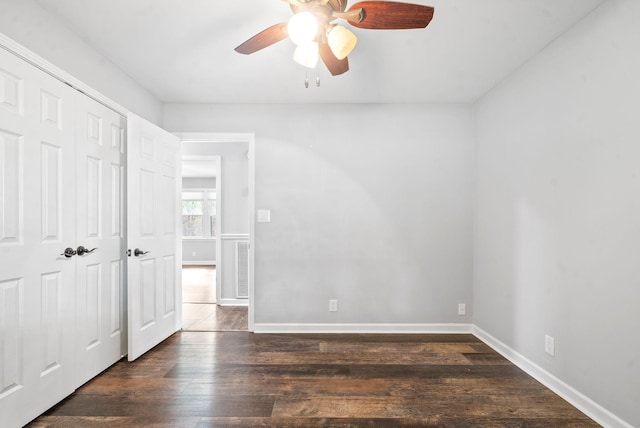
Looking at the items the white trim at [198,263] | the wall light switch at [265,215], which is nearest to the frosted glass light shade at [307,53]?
the wall light switch at [265,215]

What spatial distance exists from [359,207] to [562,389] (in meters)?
2.14

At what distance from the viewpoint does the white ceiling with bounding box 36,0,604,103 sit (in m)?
1.88

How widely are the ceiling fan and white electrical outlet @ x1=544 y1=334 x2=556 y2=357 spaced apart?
7.41ft

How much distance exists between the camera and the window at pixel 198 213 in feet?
28.7

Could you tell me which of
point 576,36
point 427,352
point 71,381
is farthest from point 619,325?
point 71,381

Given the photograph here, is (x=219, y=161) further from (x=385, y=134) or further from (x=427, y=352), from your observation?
(x=427, y=352)

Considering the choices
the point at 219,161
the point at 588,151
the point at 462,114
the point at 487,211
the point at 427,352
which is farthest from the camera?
the point at 219,161

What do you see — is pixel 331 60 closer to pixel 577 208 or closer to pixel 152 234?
pixel 577 208

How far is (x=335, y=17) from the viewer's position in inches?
62.2

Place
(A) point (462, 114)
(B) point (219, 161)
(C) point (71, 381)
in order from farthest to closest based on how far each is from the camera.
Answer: (B) point (219, 161), (A) point (462, 114), (C) point (71, 381)

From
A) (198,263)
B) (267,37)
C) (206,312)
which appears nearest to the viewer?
(267,37)

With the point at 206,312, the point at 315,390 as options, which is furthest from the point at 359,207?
the point at 206,312

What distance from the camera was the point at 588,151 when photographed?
6.34ft

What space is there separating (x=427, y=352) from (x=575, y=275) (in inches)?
52.5
